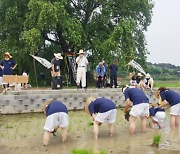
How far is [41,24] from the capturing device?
2272cm

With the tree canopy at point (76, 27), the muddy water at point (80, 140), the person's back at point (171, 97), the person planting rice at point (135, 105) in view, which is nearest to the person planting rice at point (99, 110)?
the muddy water at point (80, 140)

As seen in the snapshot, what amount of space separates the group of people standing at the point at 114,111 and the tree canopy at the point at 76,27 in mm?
13384

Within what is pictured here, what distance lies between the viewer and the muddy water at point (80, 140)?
7.67 m

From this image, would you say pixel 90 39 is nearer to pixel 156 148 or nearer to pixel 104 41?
pixel 104 41

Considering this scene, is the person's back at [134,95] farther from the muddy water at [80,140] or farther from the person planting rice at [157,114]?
the muddy water at [80,140]

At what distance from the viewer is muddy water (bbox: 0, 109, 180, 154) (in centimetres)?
767

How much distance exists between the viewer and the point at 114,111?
907 centimetres

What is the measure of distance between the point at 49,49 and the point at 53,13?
6.35 m

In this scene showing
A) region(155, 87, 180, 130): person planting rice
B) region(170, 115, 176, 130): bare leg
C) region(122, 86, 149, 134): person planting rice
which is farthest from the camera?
region(170, 115, 176, 130): bare leg

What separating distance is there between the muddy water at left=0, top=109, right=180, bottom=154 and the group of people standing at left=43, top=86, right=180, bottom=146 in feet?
0.95

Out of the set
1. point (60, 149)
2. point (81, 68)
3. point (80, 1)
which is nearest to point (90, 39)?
point (80, 1)

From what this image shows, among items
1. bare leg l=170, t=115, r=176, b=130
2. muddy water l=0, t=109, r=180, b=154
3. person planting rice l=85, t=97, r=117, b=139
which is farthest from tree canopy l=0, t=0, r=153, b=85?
person planting rice l=85, t=97, r=117, b=139

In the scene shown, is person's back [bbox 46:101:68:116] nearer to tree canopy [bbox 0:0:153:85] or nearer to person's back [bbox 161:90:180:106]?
person's back [bbox 161:90:180:106]

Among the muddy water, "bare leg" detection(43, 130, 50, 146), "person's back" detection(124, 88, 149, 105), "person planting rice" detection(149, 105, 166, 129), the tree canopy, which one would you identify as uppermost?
the tree canopy
